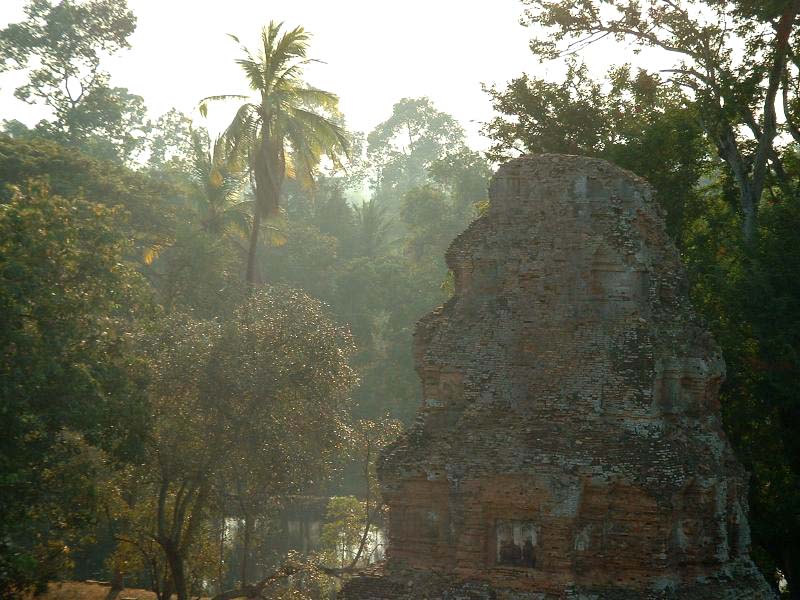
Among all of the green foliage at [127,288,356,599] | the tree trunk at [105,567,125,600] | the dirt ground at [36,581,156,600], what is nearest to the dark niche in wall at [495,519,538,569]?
the green foliage at [127,288,356,599]

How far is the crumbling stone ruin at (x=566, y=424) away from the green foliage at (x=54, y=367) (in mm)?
5052

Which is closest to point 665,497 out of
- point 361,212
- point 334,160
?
point 334,160

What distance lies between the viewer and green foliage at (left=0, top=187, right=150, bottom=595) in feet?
44.7

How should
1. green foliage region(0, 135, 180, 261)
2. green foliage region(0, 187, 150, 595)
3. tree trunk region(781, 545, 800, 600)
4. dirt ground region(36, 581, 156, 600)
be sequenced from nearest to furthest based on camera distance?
green foliage region(0, 187, 150, 595) → tree trunk region(781, 545, 800, 600) → dirt ground region(36, 581, 156, 600) → green foliage region(0, 135, 180, 261)

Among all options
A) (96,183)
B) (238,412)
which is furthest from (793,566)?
(96,183)

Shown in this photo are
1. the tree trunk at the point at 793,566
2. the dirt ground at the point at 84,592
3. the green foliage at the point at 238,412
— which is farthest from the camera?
the dirt ground at the point at 84,592

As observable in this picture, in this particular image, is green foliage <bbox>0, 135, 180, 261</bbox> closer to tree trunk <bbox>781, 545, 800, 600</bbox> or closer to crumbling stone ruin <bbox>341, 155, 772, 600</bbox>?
crumbling stone ruin <bbox>341, 155, 772, 600</bbox>

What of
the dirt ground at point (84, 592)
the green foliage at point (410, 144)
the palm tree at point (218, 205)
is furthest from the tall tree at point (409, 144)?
the dirt ground at point (84, 592)

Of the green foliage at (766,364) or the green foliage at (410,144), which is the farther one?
the green foliage at (410,144)

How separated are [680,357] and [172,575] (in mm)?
10534

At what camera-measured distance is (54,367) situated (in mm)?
13828

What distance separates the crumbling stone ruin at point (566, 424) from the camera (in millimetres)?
11516

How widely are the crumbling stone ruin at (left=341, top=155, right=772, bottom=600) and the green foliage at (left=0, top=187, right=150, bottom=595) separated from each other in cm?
505

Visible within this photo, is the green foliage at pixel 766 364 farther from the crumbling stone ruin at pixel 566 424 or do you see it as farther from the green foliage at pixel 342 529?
the green foliage at pixel 342 529
